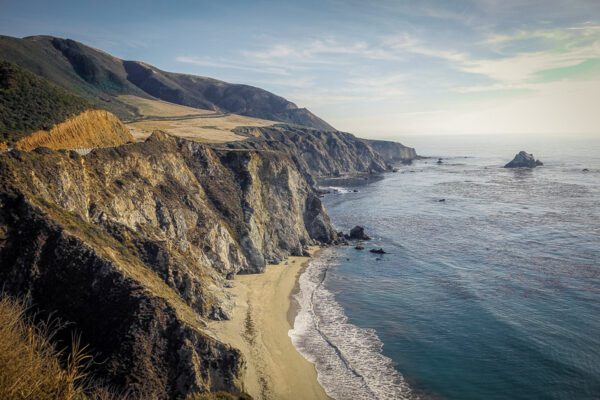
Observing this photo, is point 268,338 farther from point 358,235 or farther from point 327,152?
point 327,152

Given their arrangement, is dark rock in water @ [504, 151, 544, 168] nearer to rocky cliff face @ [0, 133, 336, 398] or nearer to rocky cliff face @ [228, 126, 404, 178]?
rocky cliff face @ [228, 126, 404, 178]

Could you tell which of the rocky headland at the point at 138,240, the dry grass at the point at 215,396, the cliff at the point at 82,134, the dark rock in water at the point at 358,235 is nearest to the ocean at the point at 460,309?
the dark rock in water at the point at 358,235

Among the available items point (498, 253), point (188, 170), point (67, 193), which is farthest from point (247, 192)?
point (498, 253)

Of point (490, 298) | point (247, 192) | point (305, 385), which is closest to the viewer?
point (305, 385)

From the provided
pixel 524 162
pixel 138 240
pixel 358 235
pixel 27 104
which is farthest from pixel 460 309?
pixel 524 162

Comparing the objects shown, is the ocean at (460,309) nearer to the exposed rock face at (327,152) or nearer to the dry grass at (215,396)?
the dry grass at (215,396)

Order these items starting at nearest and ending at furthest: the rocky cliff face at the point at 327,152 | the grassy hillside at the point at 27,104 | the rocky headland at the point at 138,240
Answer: the rocky headland at the point at 138,240 → the grassy hillside at the point at 27,104 → the rocky cliff face at the point at 327,152

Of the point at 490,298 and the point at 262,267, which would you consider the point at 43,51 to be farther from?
the point at 490,298
